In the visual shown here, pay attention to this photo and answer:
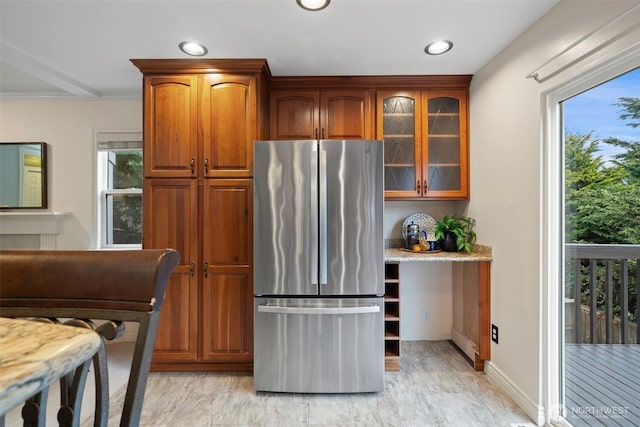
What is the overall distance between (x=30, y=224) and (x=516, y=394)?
4.33 metres

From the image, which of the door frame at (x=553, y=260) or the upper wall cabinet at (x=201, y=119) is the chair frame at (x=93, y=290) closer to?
the upper wall cabinet at (x=201, y=119)

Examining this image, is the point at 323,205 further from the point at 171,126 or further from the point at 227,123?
the point at 171,126

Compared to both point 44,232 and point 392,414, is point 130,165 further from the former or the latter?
→ point 392,414

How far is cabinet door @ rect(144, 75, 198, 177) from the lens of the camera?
7.91 feet

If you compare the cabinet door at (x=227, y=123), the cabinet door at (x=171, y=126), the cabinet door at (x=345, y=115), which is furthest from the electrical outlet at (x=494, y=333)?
the cabinet door at (x=171, y=126)

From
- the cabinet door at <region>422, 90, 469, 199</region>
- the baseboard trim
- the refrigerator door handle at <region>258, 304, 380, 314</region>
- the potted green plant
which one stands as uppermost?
the cabinet door at <region>422, 90, 469, 199</region>

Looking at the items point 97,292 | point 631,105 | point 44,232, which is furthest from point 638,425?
point 44,232

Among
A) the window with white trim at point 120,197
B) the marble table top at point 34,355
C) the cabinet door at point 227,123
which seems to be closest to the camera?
the marble table top at point 34,355

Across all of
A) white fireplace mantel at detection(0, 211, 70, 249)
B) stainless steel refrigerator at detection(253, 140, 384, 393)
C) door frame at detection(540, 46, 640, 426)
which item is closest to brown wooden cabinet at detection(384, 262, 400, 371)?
stainless steel refrigerator at detection(253, 140, 384, 393)

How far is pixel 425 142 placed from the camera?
8.99ft

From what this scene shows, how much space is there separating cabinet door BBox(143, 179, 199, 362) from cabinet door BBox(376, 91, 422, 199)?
162 centimetres

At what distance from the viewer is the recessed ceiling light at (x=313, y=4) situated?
1.73 m

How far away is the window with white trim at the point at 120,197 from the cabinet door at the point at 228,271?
4.27 ft

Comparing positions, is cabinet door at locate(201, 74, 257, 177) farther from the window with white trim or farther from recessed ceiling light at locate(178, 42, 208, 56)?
the window with white trim
